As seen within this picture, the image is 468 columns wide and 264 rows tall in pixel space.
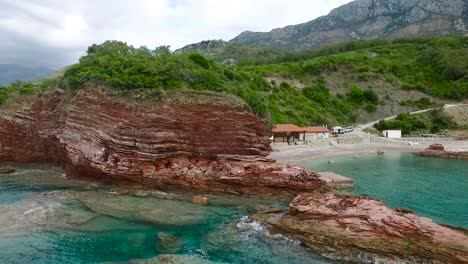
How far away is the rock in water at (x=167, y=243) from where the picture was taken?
2248 cm

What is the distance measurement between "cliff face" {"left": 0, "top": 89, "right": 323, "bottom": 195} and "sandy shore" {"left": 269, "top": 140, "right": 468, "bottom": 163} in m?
19.0

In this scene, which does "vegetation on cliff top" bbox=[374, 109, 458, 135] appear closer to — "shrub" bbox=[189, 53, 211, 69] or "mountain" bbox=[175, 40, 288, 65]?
"shrub" bbox=[189, 53, 211, 69]

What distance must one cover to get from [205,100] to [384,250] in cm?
1956

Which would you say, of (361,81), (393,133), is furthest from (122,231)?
(361,81)

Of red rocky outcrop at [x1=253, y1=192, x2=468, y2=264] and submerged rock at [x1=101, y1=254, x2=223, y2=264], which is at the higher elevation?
red rocky outcrop at [x1=253, y1=192, x2=468, y2=264]

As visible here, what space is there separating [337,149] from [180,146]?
3779cm

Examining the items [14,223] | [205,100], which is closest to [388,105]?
[205,100]

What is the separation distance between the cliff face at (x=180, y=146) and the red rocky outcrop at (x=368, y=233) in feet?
26.7

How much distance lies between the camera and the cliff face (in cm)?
3322

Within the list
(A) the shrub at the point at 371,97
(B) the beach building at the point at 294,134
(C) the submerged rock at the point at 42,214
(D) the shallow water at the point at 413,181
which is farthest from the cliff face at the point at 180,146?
(A) the shrub at the point at 371,97

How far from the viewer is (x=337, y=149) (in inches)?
2564

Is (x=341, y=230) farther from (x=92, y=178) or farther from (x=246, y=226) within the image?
(x=92, y=178)

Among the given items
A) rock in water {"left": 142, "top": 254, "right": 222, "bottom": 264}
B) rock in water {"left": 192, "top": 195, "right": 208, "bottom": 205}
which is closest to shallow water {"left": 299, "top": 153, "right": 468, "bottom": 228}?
rock in water {"left": 192, "top": 195, "right": 208, "bottom": 205}

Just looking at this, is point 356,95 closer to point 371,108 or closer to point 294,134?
point 371,108
